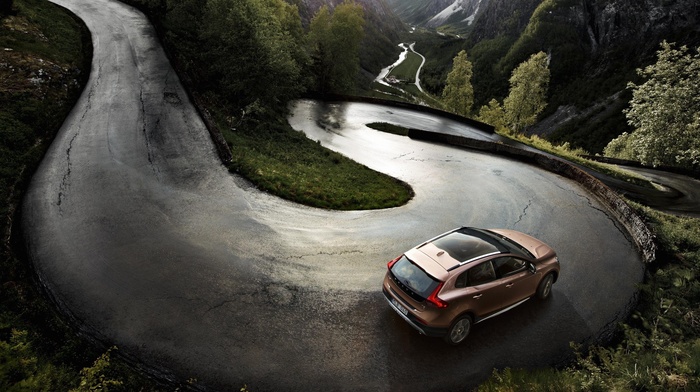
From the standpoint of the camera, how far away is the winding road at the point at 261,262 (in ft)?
25.5

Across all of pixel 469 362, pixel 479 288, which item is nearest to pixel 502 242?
pixel 479 288

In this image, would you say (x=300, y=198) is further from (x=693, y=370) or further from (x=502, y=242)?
(x=693, y=370)

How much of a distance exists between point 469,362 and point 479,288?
1671mm

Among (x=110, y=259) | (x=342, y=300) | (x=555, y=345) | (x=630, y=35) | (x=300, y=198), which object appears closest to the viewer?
(x=555, y=345)

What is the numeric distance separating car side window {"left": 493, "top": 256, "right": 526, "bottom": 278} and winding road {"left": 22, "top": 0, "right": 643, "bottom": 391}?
134 centimetres

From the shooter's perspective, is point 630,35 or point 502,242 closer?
point 502,242

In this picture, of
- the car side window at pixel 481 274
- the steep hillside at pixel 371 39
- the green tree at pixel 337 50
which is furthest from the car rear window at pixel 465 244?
the steep hillside at pixel 371 39

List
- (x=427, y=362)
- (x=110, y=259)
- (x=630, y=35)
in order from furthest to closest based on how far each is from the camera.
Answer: (x=630, y=35) → (x=110, y=259) → (x=427, y=362)

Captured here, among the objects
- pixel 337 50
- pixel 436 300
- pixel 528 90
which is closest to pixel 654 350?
pixel 436 300

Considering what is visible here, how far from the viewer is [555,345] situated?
860 cm

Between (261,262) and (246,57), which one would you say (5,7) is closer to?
(246,57)

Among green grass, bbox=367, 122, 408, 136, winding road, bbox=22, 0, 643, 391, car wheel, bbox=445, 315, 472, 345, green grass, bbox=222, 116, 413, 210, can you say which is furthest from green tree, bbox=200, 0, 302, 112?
car wheel, bbox=445, 315, 472, 345

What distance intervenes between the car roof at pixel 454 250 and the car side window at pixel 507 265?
241mm

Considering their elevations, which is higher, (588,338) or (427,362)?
(588,338)
